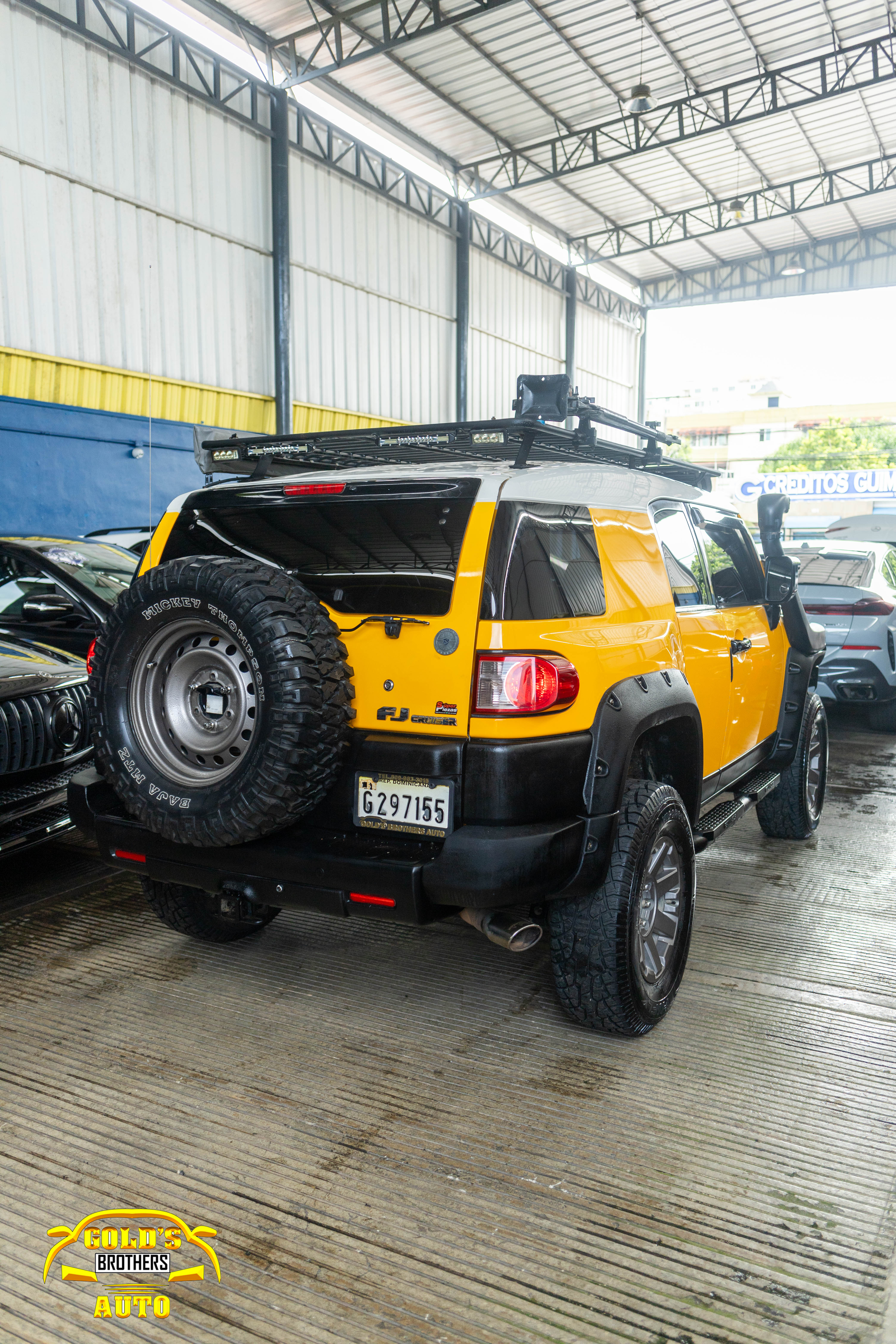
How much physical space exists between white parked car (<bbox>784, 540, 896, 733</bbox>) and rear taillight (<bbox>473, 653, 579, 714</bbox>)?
5.42 metres

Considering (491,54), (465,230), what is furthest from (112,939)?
(465,230)

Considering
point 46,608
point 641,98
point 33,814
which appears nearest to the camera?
point 33,814

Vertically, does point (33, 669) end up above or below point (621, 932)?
above

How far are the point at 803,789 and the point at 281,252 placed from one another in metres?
13.2

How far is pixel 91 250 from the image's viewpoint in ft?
41.6

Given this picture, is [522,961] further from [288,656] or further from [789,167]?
[789,167]

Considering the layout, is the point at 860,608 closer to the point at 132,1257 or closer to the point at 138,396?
the point at 132,1257

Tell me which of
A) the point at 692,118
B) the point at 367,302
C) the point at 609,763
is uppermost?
the point at 692,118

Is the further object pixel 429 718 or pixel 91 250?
→ pixel 91 250

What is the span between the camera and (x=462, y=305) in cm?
2012

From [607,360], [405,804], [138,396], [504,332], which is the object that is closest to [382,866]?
[405,804]

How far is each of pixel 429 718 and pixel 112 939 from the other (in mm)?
2016

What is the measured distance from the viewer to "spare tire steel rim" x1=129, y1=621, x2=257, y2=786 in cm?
284

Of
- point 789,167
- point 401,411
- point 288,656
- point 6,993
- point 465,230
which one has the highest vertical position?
point 789,167
